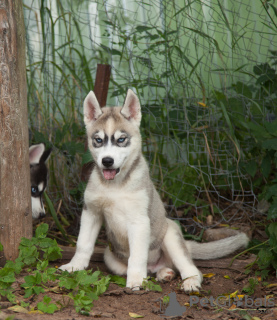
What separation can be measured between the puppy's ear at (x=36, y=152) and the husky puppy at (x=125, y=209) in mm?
1129

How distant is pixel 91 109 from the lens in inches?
155

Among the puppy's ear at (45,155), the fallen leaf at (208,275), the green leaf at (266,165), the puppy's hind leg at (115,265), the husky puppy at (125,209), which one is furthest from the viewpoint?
the puppy's ear at (45,155)

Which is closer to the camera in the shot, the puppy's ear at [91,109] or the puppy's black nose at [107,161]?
the puppy's black nose at [107,161]

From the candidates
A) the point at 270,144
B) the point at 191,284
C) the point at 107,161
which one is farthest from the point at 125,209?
the point at 270,144

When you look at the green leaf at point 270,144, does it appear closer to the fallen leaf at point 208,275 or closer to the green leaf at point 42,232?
the fallen leaf at point 208,275

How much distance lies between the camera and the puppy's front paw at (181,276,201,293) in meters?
3.64

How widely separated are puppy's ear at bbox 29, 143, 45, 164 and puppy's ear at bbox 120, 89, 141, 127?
4.56 feet

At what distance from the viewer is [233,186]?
5199 millimetres

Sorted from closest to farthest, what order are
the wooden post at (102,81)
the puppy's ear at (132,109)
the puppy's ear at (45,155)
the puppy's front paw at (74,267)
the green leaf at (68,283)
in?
the green leaf at (68,283)
the puppy's front paw at (74,267)
the puppy's ear at (132,109)
the wooden post at (102,81)
the puppy's ear at (45,155)

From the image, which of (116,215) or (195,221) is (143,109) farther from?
(116,215)

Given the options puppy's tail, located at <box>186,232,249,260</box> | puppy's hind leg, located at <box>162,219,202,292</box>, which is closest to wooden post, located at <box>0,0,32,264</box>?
puppy's hind leg, located at <box>162,219,202,292</box>

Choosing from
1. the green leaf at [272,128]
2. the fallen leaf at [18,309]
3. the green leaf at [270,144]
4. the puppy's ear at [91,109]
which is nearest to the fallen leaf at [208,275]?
the green leaf at [270,144]

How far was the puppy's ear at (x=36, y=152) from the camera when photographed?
16.0 feet

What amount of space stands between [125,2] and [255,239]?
3367mm
